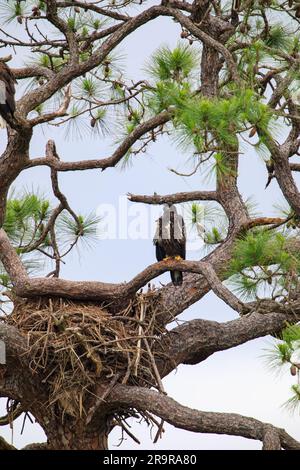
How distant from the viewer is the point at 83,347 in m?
6.13

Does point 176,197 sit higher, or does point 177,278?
point 176,197

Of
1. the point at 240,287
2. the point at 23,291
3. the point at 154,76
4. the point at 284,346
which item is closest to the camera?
the point at 284,346

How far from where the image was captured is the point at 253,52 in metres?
6.75

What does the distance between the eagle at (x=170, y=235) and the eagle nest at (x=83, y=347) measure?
2.03ft

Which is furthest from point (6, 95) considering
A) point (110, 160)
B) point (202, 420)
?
point (202, 420)

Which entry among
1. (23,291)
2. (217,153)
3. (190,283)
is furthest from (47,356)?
(217,153)

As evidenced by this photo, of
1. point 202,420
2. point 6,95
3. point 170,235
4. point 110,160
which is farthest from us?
point 170,235

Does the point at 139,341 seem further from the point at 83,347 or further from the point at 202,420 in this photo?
the point at 202,420

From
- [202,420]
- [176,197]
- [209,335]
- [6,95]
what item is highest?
[6,95]

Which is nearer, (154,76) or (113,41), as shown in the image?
(113,41)

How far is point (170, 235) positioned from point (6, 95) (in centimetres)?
142

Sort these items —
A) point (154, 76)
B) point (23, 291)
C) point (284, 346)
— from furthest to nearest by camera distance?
point (154, 76) < point (23, 291) < point (284, 346)
